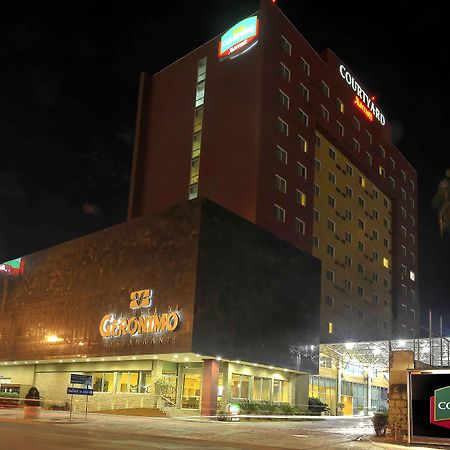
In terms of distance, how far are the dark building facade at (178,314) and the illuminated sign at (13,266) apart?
5468 mm

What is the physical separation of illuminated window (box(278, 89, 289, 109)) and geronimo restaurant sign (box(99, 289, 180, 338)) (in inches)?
1072

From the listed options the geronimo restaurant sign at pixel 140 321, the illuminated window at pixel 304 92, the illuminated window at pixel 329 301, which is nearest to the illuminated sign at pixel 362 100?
the illuminated window at pixel 304 92

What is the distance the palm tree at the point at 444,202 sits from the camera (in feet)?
99.2

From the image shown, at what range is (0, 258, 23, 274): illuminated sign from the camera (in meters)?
61.8

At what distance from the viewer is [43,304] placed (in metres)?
55.8

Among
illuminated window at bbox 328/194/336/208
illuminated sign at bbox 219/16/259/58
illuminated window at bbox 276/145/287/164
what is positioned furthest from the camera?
illuminated window at bbox 328/194/336/208

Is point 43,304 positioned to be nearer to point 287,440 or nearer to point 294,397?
point 294,397

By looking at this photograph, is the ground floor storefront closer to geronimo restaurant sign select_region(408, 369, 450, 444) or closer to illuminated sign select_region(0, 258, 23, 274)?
illuminated sign select_region(0, 258, 23, 274)

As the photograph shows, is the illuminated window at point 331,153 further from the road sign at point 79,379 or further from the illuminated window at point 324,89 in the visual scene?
the road sign at point 79,379

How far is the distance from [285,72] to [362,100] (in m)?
21.8

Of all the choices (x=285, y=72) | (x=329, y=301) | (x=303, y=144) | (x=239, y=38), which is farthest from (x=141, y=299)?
(x=239, y=38)

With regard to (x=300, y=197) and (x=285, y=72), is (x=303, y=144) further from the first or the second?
(x=285, y=72)

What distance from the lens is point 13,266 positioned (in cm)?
6266

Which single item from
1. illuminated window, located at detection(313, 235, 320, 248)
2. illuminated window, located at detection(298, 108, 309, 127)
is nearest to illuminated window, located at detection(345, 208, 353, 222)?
illuminated window, located at detection(313, 235, 320, 248)
